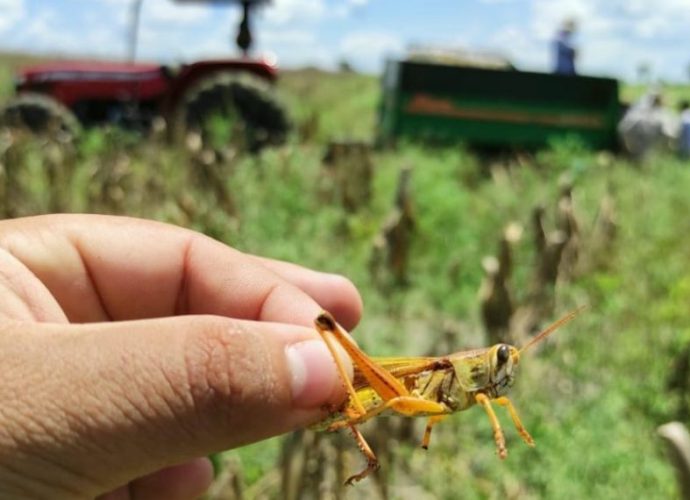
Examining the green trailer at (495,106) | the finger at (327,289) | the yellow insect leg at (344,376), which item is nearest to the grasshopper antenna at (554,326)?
the yellow insect leg at (344,376)

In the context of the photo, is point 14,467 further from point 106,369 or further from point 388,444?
point 388,444

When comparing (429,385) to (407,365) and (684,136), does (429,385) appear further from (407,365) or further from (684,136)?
(684,136)

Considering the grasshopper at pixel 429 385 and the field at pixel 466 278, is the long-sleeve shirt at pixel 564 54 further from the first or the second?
the grasshopper at pixel 429 385

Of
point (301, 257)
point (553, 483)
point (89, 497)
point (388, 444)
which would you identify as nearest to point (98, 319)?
point (89, 497)

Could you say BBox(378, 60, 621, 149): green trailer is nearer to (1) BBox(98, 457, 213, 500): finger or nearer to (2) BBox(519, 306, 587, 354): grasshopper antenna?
(1) BBox(98, 457, 213, 500): finger

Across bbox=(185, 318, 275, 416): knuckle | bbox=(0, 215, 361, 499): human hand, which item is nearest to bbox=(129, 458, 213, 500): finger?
bbox=(0, 215, 361, 499): human hand

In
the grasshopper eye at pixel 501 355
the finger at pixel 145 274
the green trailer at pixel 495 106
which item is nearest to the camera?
the grasshopper eye at pixel 501 355
